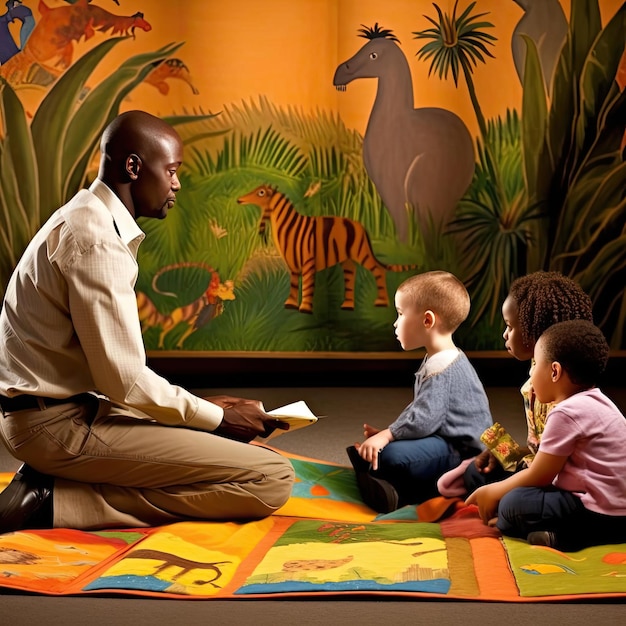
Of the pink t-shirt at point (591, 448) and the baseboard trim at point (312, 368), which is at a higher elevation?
the pink t-shirt at point (591, 448)

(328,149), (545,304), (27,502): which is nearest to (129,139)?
(27,502)

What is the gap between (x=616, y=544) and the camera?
291 centimetres

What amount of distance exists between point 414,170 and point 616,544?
3741 mm

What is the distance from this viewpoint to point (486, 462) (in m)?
3.42

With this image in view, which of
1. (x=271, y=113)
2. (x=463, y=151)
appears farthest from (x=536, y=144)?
(x=271, y=113)

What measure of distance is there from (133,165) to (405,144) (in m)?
3.29

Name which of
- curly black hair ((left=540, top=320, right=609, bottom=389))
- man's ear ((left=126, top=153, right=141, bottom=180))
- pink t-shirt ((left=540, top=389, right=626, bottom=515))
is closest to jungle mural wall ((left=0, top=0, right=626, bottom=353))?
man's ear ((left=126, top=153, right=141, bottom=180))

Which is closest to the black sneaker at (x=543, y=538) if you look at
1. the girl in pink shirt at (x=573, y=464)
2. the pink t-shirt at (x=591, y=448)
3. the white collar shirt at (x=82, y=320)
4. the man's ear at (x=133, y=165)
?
the girl in pink shirt at (x=573, y=464)

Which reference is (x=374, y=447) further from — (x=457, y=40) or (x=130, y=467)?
(x=457, y=40)

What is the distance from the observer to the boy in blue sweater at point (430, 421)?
11.8 feet

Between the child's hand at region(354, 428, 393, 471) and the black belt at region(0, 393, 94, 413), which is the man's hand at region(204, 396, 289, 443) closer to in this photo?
the child's hand at region(354, 428, 393, 471)

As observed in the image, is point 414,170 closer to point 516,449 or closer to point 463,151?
point 463,151

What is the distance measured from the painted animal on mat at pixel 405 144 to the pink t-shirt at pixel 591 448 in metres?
3.49

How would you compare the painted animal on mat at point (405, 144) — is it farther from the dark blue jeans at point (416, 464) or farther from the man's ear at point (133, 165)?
the man's ear at point (133, 165)
